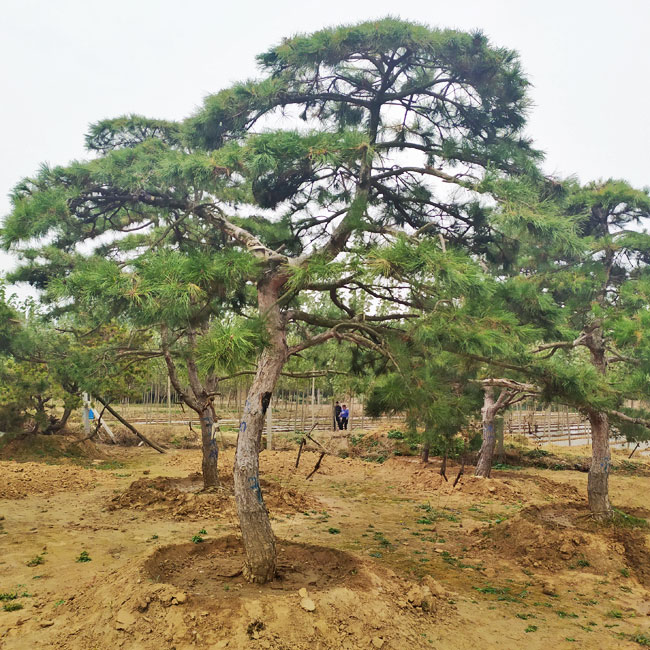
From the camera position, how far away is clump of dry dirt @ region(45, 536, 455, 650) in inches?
147

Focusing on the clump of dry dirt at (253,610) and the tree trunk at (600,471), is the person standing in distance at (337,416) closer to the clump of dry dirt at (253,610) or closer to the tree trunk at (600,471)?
the tree trunk at (600,471)

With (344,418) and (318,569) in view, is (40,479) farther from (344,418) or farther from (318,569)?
(344,418)

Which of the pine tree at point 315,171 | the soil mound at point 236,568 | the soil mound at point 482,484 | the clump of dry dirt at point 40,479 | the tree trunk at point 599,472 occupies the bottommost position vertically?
the soil mound at point 482,484

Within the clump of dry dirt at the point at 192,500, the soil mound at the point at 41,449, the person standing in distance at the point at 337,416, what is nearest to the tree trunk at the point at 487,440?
the clump of dry dirt at the point at 192,500

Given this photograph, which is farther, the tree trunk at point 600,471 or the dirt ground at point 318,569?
the tree trunk at point 600,471

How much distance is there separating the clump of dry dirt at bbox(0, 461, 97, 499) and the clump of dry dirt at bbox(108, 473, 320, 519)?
166cm

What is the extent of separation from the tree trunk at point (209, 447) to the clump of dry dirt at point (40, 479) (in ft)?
9.16

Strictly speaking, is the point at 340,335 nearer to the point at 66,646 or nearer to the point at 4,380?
the point at 66,646

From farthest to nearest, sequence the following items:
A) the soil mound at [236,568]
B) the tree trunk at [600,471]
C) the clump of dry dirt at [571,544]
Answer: the tree trunk at [600,471]
the clump of dry dirt at [571,544]
the soil mound at [236,568]

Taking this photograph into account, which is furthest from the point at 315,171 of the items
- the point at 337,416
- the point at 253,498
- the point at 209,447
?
the point at 337,416

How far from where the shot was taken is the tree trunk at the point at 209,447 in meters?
8.98

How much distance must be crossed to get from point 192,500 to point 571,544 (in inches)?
219

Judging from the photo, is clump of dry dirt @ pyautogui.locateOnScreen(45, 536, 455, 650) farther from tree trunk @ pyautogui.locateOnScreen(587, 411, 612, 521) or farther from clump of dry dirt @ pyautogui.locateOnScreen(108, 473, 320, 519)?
tree trunk @ pyautogui.locateOnScreen(587, 411, 612, 521)

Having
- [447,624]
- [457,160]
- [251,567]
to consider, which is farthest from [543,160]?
[251,567]
